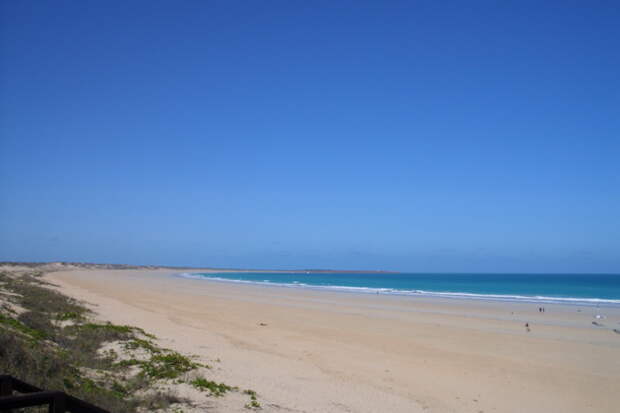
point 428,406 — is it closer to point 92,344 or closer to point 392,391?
point 392,391

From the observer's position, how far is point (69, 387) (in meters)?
7.02

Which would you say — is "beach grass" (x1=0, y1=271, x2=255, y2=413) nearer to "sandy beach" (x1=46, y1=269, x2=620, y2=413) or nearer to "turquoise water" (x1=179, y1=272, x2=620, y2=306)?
"sandy beach" (x1=46, y1=269, x2=620, y2=413)

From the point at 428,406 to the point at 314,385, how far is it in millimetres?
2455

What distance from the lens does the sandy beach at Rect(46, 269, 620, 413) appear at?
9.84 meters

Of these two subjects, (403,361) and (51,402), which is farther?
(403,361)

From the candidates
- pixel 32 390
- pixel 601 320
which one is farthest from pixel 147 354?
pixel 601 320

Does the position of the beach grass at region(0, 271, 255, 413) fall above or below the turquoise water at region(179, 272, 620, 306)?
above

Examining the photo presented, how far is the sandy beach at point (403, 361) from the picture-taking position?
984 centimetres

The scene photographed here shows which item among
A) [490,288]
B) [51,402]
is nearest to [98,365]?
[51,402]

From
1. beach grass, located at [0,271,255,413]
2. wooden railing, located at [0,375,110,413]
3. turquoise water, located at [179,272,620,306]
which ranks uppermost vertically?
wooden railing, located at [0,375,110,413]

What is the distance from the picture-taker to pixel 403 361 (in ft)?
45.9

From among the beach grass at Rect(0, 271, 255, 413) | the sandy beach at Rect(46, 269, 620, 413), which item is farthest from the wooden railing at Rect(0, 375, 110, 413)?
the sandy beach at Rect(46, 269, 620, 413)

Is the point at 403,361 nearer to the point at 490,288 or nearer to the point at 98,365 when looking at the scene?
the point at 98,365

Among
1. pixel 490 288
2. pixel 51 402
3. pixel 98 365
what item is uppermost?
pixel 51 402
